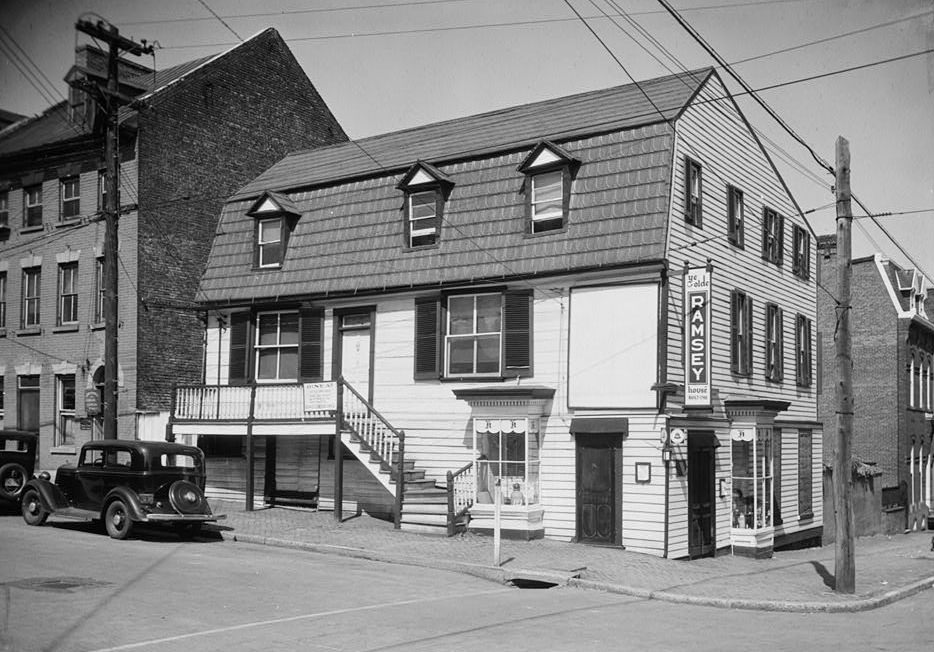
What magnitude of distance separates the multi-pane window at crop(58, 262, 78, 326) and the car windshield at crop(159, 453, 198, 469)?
1043cm

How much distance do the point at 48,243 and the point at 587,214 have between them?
17425mm

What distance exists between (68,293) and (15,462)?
23.2 feet

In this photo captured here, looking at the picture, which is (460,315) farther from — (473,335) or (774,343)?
(774,343)

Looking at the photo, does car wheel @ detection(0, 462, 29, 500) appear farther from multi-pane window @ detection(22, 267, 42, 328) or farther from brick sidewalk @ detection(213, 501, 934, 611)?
multi-pane window @ detection(22, 267, 42, 328)

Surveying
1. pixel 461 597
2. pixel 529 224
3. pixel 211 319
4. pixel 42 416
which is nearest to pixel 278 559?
pixel 461 597

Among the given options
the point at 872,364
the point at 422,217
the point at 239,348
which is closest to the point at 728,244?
the point at 422,217

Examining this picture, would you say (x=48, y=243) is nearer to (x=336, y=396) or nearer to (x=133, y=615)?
(x=336, y=396)

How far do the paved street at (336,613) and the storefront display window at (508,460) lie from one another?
419cm

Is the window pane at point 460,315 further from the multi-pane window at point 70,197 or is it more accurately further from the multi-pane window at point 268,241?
the multi-pane window at point 70,197

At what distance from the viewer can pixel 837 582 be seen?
15.8 metres

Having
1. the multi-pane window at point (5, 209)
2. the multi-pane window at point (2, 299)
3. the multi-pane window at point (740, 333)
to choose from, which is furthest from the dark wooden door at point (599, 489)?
the multi-pane window at point (5, 209)

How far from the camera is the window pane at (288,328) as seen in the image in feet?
82.8

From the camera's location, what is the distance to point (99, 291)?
28016 millimetres

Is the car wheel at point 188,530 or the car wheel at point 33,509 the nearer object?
the car wheel at point 188,530
